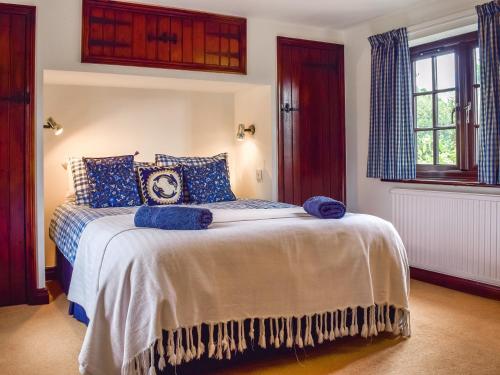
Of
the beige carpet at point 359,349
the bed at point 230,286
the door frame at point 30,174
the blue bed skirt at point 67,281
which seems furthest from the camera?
the door frame at point 30,174

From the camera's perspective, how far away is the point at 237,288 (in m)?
2.24

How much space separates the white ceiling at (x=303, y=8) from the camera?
12.4ft

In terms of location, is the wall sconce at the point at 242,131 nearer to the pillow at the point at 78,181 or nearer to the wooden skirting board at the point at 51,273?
the pillow at the point at 78,181

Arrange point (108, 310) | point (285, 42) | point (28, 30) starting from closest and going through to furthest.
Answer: point (108, 310) < point (28, 30) < point (285, 42)

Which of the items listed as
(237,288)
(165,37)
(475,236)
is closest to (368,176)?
(475,236)

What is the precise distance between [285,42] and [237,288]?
9.01 feet

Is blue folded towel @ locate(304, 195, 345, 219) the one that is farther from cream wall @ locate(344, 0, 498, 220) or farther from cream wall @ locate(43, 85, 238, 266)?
cream wall @ locate(43, 85, 238, 266)

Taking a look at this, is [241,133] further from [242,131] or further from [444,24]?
[444,24]

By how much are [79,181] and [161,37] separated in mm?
1282

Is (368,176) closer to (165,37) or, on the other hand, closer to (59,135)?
(165,37)

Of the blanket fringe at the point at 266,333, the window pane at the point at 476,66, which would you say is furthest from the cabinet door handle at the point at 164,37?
the blanket fringe at the point at 266,333

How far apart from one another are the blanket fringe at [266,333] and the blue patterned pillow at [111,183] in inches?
63.6

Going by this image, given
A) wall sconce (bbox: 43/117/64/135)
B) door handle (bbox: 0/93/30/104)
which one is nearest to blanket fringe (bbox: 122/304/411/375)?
door handle (bbox: 0/93/30/104)

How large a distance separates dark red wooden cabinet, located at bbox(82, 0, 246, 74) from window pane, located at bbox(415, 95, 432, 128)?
1491 millimetres
